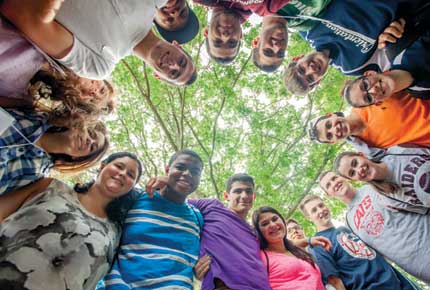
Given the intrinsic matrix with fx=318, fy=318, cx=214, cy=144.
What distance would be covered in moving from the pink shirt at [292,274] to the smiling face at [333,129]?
1325 mm

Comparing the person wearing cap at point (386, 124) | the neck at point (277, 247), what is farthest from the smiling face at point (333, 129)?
the neck at point (277, 247)

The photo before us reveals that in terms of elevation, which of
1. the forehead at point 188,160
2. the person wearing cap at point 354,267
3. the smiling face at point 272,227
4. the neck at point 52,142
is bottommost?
the person wearing cap at point 354,267

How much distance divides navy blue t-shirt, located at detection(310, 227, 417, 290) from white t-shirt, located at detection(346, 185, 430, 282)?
17cm

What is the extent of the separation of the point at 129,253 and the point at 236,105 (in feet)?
14.3

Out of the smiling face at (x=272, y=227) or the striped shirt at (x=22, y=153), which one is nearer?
Result: the striped shirt at (x=22, y=153)

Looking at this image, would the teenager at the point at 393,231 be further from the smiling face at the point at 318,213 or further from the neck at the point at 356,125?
the neck at the point at 356,125

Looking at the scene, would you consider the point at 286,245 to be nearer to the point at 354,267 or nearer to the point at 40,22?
the point at 354,267

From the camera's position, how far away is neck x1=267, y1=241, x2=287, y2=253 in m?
2.88

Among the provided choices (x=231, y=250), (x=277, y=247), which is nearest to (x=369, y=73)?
(x=277, y=247)

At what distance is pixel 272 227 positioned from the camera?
118 inches

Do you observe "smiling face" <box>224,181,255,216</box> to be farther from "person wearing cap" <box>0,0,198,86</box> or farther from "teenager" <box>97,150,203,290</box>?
"person wearing cap" <box>0,0,198,86</box>

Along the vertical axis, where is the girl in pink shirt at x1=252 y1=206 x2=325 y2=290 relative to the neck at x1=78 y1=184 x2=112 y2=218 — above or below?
below

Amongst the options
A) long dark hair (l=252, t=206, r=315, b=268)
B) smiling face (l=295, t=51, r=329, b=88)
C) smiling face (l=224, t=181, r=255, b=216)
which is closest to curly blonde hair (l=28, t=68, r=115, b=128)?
smiling face (l=224, t=181, r=255, b=216)

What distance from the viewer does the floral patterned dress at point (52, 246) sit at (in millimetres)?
1620
